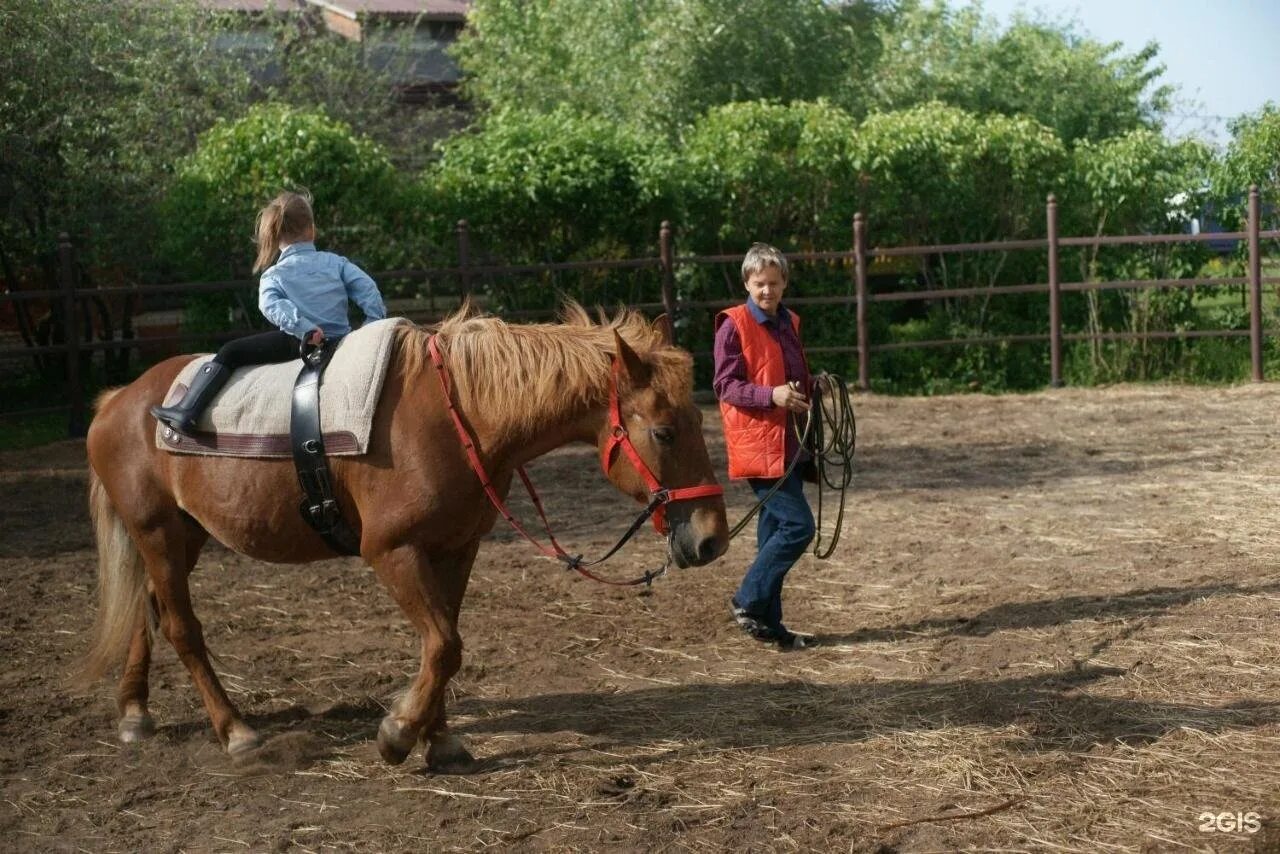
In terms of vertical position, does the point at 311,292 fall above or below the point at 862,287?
above

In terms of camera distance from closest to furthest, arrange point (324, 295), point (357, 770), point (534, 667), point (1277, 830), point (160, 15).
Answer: point (1277, 830)
point (357, 770)
point (324, 295)
point (534, 667)
point (160, 15)

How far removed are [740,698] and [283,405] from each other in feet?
6.08

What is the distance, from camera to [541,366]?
416cm

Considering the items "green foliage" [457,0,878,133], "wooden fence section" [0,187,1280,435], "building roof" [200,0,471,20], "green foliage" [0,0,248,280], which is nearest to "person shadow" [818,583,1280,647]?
"wooden fence section" [0,187,1280,435]

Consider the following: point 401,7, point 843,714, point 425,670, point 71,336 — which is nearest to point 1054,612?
point 843,714

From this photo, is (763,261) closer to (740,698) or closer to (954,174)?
(740,698)

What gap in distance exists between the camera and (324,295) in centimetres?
457

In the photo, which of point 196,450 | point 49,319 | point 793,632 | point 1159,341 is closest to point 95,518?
point 196,450

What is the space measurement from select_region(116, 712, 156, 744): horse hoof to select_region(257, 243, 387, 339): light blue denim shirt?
4.57 feet

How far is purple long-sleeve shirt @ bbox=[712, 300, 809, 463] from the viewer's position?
16.9 feet

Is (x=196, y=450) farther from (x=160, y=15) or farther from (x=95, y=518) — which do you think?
(x=160, y=15)

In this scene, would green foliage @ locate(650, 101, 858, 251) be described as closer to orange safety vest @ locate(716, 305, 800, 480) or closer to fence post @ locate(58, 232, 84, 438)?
fence post @ locate(58, 232, 84, 438)

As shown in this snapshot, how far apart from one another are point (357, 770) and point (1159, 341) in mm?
11071

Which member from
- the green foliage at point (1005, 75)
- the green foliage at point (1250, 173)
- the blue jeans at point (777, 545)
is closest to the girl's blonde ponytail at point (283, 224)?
the blue jeans at point (777, 545)
